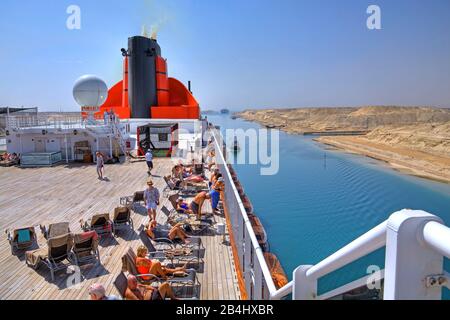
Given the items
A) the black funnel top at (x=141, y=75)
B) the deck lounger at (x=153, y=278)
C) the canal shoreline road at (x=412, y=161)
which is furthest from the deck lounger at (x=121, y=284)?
the canal shoreline road at (x=412, y=161)

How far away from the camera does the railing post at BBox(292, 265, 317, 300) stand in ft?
6.32

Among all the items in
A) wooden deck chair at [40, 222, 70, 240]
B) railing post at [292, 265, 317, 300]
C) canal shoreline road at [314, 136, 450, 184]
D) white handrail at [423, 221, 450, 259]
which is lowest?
canal shoreline road at [314, 136, 450, 184]

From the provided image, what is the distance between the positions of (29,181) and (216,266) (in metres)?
9.65

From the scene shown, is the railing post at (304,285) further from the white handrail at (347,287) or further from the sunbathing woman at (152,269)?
the sunbathing woman at (152,269)

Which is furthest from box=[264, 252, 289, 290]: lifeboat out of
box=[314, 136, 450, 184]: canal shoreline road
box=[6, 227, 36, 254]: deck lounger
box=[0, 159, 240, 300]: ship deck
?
box=[314, 136, 450, 184]: canal shoreline road

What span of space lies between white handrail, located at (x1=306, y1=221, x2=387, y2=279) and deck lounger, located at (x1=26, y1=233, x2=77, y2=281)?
4575 mm

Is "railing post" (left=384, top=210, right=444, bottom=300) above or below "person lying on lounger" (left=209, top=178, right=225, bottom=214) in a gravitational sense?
above

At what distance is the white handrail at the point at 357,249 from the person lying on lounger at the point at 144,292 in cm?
283

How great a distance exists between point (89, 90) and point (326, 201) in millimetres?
14524

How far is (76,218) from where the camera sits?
7.96 m

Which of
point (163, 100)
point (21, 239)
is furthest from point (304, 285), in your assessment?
point (163, 100)

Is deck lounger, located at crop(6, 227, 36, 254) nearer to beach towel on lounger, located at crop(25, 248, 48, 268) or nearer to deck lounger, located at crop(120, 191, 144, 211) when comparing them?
beach towel on lounger, located at crop(25, 248, 48, 268)

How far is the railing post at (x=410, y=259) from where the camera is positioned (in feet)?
3.67
